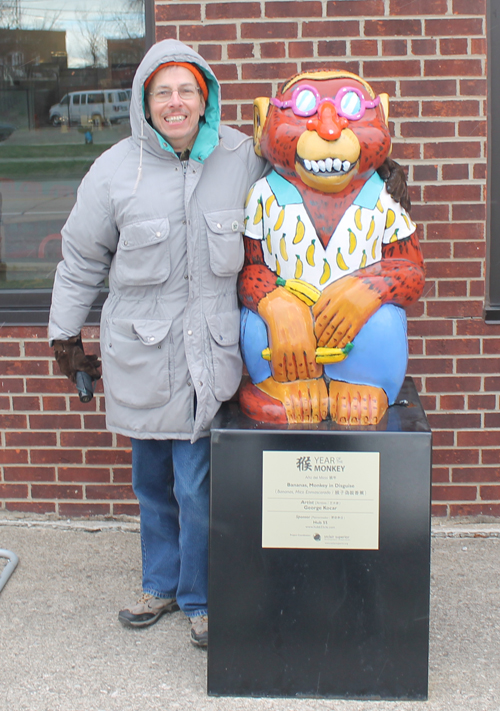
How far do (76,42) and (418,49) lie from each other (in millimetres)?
1644

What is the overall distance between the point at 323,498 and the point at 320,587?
11.4 inches

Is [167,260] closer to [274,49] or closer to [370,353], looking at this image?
[370,353]

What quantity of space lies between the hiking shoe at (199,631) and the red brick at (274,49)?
242 cm

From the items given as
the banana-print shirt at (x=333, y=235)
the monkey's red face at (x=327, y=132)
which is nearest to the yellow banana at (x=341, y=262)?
the banana-print shirt at (x=333, y=235)

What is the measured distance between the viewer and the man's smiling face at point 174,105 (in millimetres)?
2551

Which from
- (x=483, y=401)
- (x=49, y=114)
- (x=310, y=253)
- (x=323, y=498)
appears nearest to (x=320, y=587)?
(x=323, y=498)

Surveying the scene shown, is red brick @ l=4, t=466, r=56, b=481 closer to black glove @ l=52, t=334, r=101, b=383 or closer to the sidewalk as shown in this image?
the sidewalk

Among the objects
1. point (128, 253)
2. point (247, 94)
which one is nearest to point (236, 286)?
point (128, 253)

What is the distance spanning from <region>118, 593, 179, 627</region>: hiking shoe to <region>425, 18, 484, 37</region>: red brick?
2715 mm

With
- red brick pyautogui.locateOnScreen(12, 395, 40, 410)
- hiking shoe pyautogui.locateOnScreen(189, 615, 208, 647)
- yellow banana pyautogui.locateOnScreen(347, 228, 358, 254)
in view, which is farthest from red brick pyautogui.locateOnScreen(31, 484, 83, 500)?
yellow banana pyautogui.locateOnScreen(347, 228, 358, 254)

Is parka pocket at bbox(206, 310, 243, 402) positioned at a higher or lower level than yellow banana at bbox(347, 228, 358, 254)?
lower

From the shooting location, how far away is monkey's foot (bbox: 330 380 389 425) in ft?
8.38

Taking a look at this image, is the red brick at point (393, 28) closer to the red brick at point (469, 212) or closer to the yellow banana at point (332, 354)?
the red brick at point (469, 212)

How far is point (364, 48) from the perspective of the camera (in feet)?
11.4
